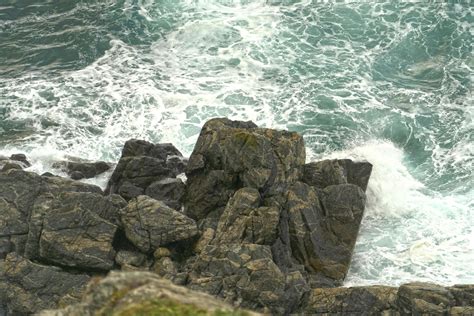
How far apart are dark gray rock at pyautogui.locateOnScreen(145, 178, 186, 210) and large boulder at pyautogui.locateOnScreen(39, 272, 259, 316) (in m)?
18.6

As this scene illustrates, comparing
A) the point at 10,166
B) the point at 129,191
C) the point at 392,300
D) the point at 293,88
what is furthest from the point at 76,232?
the point at 293,88

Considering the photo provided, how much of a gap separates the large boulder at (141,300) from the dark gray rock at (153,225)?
14.2 meters

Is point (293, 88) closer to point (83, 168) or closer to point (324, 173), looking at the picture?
point (324, 173)

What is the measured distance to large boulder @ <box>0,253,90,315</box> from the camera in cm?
2466

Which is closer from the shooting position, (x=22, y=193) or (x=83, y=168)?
(x=22, y=193)

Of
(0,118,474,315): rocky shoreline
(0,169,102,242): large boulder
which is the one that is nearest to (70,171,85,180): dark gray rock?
(0,118,474,315): rocky shoreline

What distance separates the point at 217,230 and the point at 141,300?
16.0 meters

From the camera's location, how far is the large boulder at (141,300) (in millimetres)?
11727

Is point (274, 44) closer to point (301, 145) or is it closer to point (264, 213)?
point (301, 145)

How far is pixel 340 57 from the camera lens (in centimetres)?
4662

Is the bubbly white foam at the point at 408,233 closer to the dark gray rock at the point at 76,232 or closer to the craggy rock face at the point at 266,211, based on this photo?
the craggy rock face at the point at 266,211

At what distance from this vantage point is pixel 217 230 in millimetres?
27828

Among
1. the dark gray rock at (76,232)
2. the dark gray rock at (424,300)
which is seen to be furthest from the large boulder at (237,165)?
the dark gray rock at (424,300)

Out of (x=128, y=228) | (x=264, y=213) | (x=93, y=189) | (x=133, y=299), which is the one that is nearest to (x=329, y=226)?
(x=264, y=213)
